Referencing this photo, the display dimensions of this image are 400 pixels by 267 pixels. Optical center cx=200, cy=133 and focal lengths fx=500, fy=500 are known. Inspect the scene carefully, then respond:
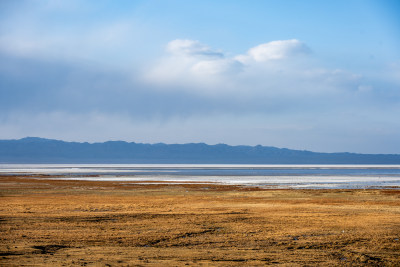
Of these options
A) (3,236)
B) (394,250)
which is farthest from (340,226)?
(3,236)

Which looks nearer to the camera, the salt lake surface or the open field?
the open field

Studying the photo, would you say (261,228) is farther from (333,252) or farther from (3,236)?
(3,236)

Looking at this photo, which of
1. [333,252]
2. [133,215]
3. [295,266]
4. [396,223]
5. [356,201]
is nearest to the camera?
[295,266]

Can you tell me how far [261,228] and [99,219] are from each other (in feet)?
21.5

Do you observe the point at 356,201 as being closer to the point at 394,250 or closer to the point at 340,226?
the point at 340,226

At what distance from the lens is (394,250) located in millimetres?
13656

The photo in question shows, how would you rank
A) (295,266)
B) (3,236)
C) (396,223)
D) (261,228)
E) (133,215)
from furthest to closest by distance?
(133,215)
(396,223)
(261,228)
(3,236)
(295,266)

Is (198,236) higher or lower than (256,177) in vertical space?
higher

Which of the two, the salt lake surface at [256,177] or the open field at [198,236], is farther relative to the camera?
the salt lake surface at [256,177]

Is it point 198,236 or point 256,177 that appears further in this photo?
point 256,177

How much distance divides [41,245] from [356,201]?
2000cm

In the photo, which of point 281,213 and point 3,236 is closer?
point 3,236

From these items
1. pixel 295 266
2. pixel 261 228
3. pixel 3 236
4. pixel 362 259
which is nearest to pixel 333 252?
pixel 362 259

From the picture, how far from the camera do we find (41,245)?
45.9ft
